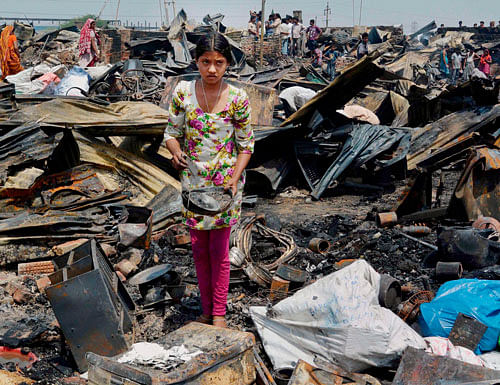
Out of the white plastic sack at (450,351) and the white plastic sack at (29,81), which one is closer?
the white plastic sack at (450,351)

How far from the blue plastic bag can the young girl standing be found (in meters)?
1.35

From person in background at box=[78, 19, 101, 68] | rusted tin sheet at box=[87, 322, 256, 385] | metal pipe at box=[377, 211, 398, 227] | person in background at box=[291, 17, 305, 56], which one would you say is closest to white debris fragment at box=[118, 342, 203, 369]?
rusted tin sheet at box=[87, 322, 256, 385]

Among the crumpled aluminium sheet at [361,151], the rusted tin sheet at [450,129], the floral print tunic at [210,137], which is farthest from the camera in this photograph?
the rusted tin sheet at [450,129]

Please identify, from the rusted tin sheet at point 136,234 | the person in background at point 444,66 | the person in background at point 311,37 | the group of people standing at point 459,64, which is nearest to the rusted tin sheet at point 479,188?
the rusted tin sheet at point 136,234

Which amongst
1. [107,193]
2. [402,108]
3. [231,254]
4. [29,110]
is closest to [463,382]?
[231,254]

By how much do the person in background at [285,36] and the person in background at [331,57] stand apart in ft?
5.63

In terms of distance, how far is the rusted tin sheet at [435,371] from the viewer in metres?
2.50

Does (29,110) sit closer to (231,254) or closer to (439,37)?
(231,254)

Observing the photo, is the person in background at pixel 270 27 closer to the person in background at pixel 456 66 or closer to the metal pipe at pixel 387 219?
the person in background at pixel 456 66

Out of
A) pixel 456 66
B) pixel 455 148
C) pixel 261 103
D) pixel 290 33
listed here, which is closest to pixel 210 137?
pixel 455 148

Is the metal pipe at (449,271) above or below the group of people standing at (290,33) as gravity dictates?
below

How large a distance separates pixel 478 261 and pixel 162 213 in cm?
305

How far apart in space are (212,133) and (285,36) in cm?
2107

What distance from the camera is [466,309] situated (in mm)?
3035
